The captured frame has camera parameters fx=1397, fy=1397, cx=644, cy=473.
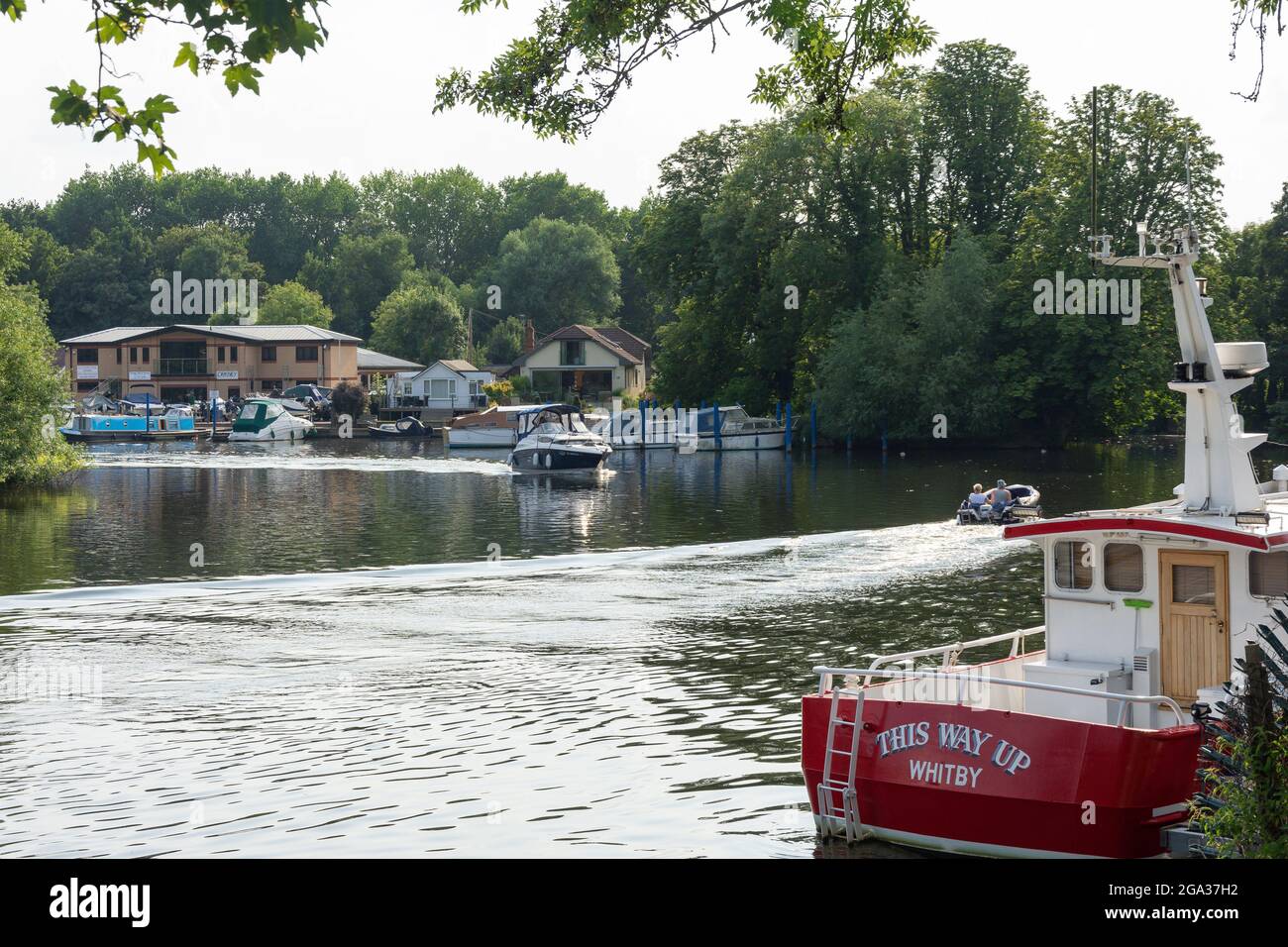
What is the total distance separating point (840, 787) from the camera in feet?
52.0

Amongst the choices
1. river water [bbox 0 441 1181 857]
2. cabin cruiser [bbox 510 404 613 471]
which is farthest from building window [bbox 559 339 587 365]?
river water [bbox 0 441 1181 857]

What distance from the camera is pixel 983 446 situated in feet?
285

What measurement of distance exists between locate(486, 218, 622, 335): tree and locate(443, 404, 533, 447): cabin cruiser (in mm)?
55539

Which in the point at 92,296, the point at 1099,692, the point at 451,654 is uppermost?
the point at 92,296

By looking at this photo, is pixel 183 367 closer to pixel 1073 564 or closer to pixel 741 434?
pixel 741 434

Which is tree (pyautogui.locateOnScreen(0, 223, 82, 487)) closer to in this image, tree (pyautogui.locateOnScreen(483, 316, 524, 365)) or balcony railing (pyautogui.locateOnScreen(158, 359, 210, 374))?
balcony railing (pyautogui.locateOnScreen(158, 359, 210, 374))

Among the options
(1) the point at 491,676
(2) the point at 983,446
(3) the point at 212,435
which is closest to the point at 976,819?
(1) the point at 491,676

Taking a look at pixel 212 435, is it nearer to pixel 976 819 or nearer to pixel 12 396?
pixel 12 396

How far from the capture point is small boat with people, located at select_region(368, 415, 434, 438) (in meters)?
110

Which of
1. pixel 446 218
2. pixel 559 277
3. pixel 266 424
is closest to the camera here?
pixel 266 424

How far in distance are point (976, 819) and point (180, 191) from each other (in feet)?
637

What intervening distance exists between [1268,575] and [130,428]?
4128 inches

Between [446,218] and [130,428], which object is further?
[446,218]

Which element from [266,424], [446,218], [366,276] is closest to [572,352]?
[266,424]
